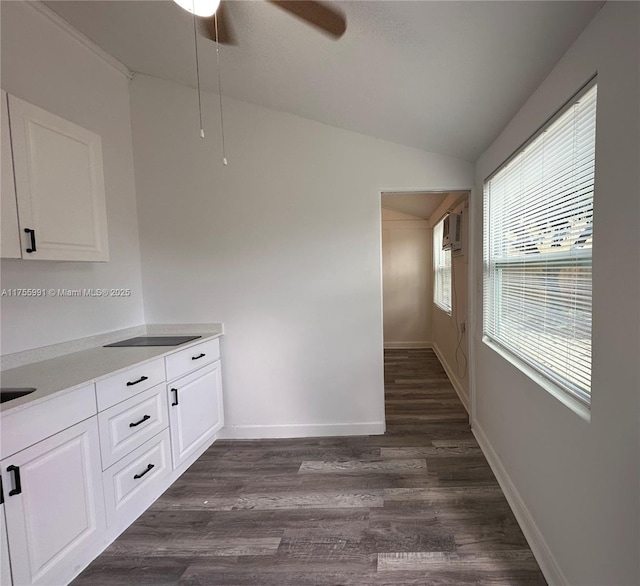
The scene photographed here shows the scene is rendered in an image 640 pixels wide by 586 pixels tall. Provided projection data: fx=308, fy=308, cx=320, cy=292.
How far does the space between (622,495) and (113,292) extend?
301 cm

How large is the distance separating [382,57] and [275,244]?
4.89 ft

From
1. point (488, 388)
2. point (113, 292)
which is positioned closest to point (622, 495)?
point (488, 388)

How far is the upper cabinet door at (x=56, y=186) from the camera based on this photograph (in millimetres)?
1523

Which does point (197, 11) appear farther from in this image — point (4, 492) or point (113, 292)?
point (4, 492)

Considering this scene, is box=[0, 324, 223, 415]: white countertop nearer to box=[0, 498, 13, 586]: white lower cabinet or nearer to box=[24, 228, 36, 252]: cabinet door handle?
box=[0, 498, 13, 586]: white lower cabinet

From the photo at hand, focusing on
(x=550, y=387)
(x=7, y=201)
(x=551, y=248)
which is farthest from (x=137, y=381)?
(x=551, y=248)

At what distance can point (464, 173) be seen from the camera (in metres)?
2.55

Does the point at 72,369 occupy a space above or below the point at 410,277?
below

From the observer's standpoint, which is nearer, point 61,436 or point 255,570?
point 61,436

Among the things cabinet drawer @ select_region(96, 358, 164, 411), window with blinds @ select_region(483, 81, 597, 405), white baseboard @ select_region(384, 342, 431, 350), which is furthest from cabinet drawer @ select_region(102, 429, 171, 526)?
white baseboard @ select_region(384, 342, 431, 350)

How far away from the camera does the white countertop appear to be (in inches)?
52.9

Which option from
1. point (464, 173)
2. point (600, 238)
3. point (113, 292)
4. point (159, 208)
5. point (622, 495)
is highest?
point (464, 173)

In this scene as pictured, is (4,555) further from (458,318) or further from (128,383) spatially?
(458,318)

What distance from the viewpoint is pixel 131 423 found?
176cm
